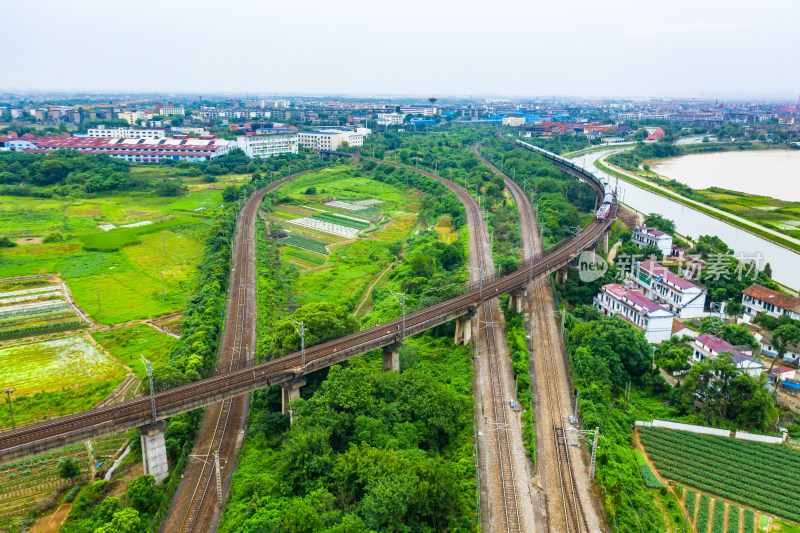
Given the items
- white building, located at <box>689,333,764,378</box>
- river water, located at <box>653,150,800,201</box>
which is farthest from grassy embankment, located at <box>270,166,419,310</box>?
river water, located at <box>653,150,800,201</box>

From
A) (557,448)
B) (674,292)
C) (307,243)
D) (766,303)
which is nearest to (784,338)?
(766,303)

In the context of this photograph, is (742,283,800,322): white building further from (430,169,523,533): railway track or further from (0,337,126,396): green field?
(0,337,126,396): green field

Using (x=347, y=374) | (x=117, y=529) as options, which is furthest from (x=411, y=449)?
(x=117, y=529)

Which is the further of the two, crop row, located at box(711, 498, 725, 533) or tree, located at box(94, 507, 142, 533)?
crop row, located at box(711, 498, 725, 533)

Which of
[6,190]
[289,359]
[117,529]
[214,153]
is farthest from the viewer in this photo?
[214,153]

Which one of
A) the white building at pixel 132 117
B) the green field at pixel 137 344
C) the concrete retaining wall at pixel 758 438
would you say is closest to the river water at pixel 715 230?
the concrete retaining wall at pixel 758 438

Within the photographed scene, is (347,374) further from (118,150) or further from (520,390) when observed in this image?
(118,150)
